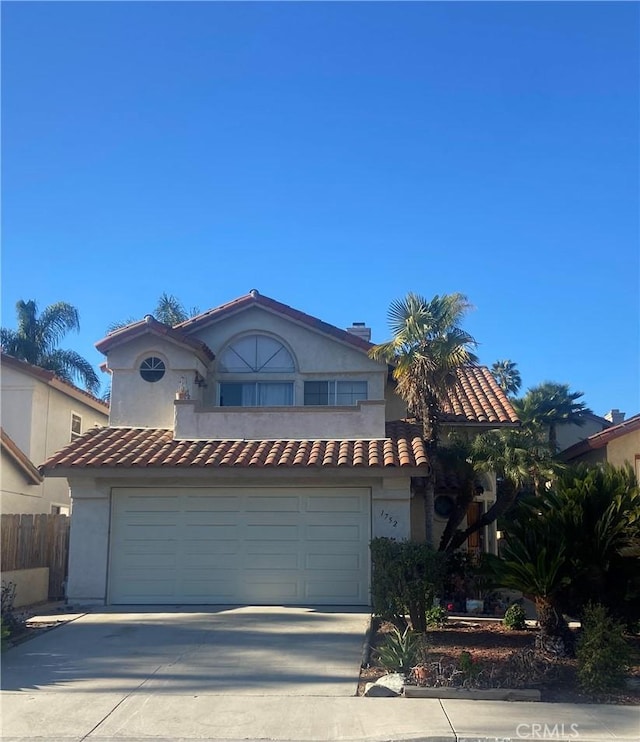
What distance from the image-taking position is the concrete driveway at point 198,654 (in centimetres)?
917

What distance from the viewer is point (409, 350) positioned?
51.1 feet

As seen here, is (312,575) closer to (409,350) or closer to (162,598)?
(162,598)

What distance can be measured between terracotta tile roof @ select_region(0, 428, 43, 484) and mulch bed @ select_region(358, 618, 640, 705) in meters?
9.42

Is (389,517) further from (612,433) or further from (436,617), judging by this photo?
(612,433)

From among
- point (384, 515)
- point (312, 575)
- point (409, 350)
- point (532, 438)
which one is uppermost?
point (409, 350)

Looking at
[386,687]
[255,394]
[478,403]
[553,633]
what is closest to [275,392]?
[255,394]

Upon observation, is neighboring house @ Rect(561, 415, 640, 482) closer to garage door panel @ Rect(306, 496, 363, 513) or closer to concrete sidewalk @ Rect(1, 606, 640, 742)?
garage door panel @ Rect(306, 496, 363, 513)

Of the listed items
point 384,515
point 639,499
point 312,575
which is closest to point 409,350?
point 384,515

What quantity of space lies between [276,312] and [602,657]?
36.1ft

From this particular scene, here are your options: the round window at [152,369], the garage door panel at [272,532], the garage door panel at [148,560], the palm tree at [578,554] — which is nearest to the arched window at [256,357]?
the round window at [152,369]

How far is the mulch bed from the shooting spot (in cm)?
891

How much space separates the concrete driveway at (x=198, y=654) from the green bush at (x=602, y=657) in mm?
2655

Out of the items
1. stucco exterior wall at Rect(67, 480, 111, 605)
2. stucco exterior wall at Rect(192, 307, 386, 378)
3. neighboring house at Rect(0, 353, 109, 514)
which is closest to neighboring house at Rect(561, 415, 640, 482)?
stucco exterior wall at Rect(192, 307, 386, 378)

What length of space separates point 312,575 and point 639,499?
6484 millimetres
